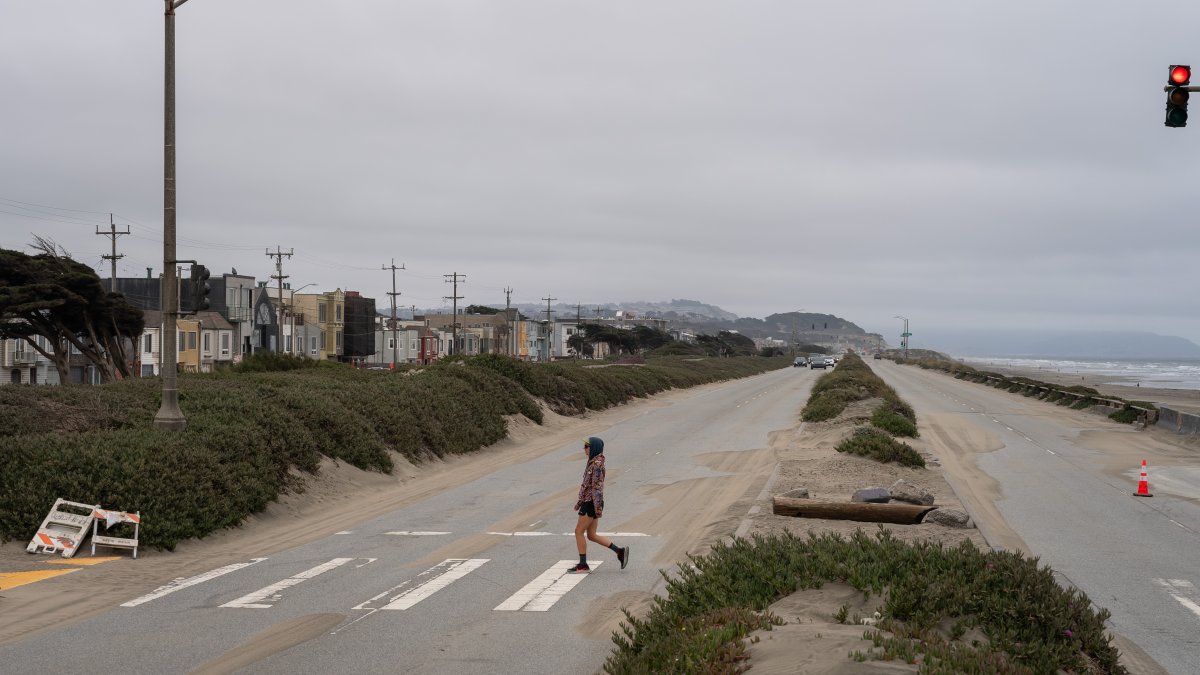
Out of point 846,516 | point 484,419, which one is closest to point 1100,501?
point 846,516

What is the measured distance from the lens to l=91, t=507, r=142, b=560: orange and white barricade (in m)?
13.6

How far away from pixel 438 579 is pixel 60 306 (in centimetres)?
3288

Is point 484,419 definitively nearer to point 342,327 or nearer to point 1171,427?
point 1171,427

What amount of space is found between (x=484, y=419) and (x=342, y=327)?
74.1m

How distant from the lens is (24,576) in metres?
12.3

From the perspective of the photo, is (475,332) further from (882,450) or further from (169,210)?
(169,210)

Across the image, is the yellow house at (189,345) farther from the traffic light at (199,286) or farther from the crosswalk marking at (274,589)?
the crosswalk marking at (274,589)

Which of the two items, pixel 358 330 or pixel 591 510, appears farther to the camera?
pixel 358 330

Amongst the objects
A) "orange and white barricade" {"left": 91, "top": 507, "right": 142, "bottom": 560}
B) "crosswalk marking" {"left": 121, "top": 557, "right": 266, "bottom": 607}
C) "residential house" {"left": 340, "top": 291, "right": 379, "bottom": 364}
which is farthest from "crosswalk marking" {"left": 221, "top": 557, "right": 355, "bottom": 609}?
"residential house" {"left": 340, "top": 291, "right": 379, "bottom": 364}

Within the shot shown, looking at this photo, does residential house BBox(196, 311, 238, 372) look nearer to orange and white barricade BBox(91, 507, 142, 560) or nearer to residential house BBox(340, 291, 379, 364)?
residential house BBox(340, 291, 379, 364)

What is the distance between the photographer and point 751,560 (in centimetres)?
902

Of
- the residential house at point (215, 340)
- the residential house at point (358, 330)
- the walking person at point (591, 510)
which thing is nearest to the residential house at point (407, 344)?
the residential house at point (358, 330)

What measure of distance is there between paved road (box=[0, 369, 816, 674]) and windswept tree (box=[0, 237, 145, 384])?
25.1 m

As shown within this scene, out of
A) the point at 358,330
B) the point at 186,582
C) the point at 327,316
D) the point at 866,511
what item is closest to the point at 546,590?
the point at 186,582
